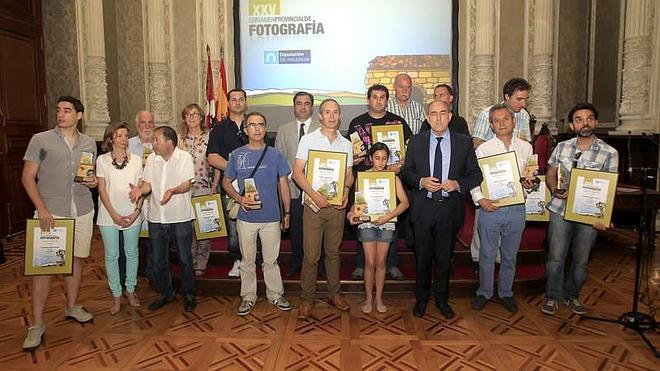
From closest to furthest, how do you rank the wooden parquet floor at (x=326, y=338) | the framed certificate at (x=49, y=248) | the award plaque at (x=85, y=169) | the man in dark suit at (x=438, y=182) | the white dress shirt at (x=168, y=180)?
the wooden parquet floor at (x=326, y=338), the framed certificate at (x=49, y=248), the award plaque at (x=85, y=169), the man in dark suit at (x=438, y=182), the white dress shirt at (x=168, y=180)

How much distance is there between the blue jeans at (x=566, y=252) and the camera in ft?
12.2

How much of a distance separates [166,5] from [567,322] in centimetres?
793

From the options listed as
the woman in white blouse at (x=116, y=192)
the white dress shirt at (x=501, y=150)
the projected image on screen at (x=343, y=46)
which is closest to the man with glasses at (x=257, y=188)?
the woman in white blouse at (x=116, y=192)

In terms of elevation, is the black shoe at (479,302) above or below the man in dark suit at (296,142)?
below

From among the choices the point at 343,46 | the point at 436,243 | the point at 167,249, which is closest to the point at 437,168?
the point at 436,243

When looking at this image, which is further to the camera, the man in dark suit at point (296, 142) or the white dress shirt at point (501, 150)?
the man in dark suit at point (296, 142)

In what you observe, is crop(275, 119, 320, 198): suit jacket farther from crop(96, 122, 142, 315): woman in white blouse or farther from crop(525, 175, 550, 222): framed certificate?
crop(525, 175, 550, 222): framed certificate

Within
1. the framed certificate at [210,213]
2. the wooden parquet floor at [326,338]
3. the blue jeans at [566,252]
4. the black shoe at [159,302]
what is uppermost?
the framed certificate at [210,213]

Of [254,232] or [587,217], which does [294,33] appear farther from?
[587,217]

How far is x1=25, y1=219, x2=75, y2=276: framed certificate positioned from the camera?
3258 millimetres

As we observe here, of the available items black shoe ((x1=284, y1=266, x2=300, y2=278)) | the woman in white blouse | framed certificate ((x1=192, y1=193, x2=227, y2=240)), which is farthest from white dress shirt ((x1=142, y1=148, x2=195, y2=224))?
black shoe ((x1=284, y1=266, x2=300, y2=278))

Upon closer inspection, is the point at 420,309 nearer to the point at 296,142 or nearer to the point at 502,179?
the point at 502,179

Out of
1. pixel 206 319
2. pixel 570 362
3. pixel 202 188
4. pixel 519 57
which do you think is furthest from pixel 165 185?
pixel 519 57

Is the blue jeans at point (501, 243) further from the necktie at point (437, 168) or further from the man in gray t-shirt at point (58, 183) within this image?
the man in gray t-shirt at point (58, 183)
